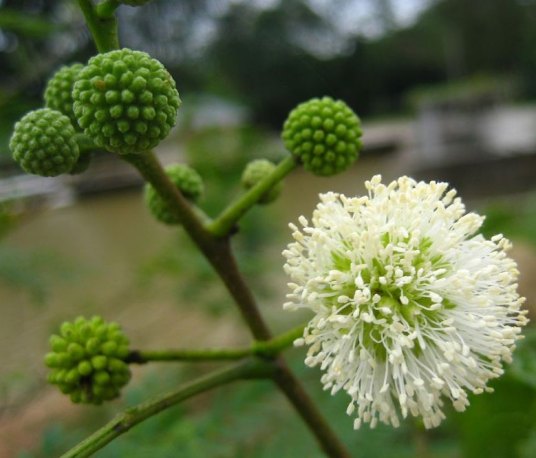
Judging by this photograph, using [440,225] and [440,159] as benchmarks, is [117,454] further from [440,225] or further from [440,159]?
[440,159]

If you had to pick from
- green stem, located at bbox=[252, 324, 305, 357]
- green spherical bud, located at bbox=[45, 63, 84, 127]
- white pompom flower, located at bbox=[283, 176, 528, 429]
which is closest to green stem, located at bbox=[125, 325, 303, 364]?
green stem, located at bbox=[252, 324, 305, 357]

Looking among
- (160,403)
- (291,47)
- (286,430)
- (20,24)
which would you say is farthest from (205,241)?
(291,47)

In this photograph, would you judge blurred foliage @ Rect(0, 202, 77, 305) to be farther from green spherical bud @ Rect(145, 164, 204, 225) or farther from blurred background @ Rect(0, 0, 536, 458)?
green spherical bud @ Rect(145, 164, 204, 225)

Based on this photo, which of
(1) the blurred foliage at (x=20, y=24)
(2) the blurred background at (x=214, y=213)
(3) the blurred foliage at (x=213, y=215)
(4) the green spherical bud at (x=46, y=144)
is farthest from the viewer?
(3) the blurred foliage at (x=213, y=215)

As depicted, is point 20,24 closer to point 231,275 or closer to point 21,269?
point 21,269

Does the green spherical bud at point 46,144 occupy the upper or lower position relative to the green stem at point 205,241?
upper

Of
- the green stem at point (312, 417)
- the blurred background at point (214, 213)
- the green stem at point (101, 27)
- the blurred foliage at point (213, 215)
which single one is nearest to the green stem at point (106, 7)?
the green stem at point (101, 27)

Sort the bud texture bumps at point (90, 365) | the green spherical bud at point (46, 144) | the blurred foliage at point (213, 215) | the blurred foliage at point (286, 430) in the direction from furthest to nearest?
the blurred foliage at point (213, 215)
the blurred foliage at point (286, 430)
the bud texture bumps at point (90, 365)
the green spherical bud at point (46, 144)

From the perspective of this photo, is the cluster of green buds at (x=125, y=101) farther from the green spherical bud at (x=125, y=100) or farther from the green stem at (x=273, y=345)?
the green stem at (x=273, y=345)
